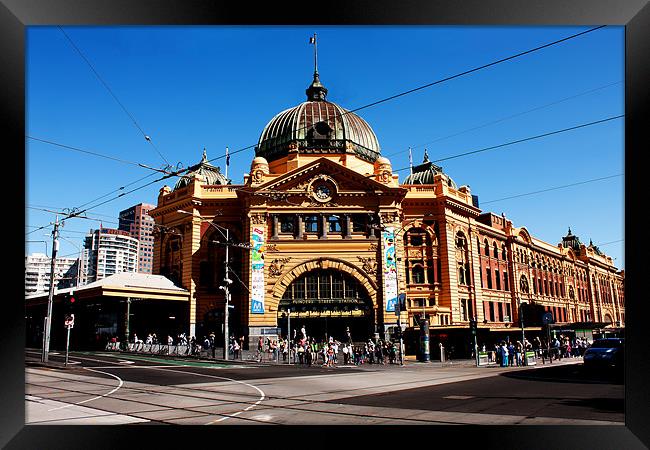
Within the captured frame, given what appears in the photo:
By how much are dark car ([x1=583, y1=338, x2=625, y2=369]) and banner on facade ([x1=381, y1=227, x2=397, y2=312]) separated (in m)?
22.2

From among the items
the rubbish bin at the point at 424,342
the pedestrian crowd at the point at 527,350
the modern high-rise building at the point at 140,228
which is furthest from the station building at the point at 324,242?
the modern high-rise building at the point at 140,228

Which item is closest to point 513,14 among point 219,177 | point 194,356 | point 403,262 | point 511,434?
point 511,434

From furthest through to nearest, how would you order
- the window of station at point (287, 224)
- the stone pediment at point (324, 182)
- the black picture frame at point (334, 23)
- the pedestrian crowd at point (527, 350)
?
the window of station at point (287, 224) → the stone pediment at point (324, 182) → the pedestrian crowd at point (527, 350) → the black picture frame at point (334, 23)

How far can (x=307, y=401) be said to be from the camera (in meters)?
16.0

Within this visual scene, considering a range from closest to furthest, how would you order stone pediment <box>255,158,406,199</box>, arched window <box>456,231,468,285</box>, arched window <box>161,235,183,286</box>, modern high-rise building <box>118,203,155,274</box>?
stone pediment <box>255,158,406,199</box>, arched window <box>161,235,183,286</box>, arched window <box>456,231,468,285</box>, modern high-rise building <box>118,203,155,274</box>

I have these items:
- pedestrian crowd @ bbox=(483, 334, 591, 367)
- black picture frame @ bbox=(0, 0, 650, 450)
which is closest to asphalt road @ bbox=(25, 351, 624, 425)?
black picture frame @ bbox=(0, 0, 650, 450)

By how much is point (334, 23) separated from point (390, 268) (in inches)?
1487

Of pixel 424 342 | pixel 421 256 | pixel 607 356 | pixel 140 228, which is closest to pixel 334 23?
pixel 607 356

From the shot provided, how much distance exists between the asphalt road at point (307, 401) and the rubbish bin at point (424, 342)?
17446 millimetres

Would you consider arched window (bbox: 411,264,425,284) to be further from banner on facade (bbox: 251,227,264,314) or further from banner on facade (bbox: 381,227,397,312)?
banner on facade (bbox: 251,227,264,314)

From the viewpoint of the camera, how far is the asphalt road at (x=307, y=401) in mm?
12430

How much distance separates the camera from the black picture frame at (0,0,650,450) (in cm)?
1073

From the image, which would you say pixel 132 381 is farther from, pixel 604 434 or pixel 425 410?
pixel 604 434

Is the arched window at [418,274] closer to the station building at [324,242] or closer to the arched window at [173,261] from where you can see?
the station building at [324,242]
